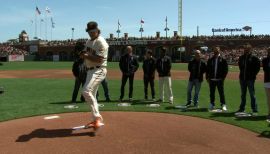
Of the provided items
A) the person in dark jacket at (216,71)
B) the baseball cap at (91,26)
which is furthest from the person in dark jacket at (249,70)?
the baseball cap at (91,26)

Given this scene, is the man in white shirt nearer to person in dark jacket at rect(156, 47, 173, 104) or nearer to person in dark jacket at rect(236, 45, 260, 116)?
person in dark jacket at rect(236, 45, 260, 116)

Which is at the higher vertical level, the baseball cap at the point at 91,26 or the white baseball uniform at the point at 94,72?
the baseball cap at the point at 91,26

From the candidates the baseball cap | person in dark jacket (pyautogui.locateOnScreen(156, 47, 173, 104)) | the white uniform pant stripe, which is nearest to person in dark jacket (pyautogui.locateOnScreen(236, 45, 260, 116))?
person in dark jacket (pyautogui.locateOnScreen(156, 47, 173, 104))

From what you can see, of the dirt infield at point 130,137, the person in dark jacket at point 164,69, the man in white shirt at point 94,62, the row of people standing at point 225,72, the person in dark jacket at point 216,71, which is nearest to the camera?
the dirt infield at point 130,137

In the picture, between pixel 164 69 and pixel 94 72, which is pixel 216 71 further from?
pixel 94 72

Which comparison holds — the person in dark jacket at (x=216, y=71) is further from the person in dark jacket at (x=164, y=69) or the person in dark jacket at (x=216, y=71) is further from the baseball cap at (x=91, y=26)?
the baseball cap at (x=91, y=26)

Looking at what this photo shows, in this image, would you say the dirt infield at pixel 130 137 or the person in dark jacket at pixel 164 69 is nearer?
the dirt infield at pixel 130 137
